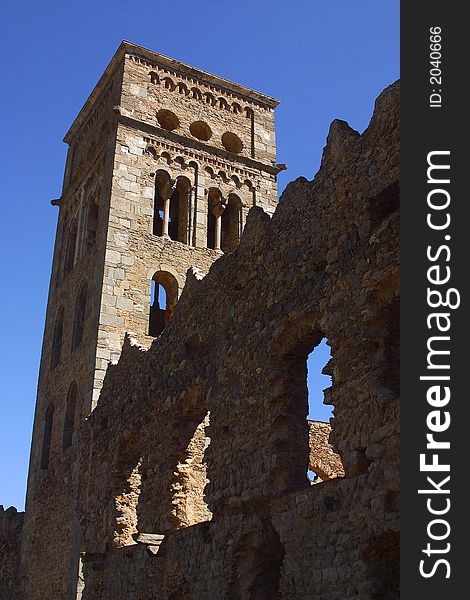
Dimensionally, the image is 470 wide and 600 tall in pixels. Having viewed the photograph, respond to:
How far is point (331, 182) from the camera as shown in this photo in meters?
7.93

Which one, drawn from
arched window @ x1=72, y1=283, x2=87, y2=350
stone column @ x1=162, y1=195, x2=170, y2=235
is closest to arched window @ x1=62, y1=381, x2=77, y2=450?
arched window @ x1=72, y1=283, x2=87, y2=350

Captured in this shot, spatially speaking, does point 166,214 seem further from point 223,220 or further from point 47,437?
point 47,437

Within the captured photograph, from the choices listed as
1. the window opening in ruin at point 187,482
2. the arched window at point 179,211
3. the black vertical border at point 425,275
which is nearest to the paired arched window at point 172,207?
the arched window at point 179,211

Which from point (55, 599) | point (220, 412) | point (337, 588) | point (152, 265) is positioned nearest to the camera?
point (337, 588)

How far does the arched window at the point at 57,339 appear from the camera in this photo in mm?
19547

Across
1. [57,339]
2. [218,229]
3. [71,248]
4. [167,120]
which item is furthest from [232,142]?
[57,339]

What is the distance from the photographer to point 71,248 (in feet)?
69.6

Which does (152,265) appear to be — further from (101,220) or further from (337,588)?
(337,588)

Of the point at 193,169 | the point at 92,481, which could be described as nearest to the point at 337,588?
the point at 92,481

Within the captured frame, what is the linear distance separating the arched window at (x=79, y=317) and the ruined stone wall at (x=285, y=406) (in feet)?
23.0

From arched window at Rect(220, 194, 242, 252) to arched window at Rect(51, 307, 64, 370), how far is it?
4.57 m

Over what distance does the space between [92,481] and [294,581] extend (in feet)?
24.4

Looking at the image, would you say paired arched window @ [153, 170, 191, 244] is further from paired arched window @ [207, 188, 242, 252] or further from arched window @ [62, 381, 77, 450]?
arched window @ [62, 381, 77, 450]

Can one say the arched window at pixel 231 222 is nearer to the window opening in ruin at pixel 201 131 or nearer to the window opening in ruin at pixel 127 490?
the window opening in ruin at pixel 201 131
